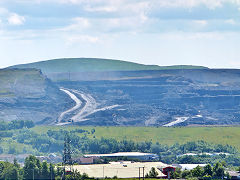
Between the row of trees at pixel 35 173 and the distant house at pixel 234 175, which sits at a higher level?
the row of trees at pixel 35 173

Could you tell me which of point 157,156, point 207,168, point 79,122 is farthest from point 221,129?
point 207,168

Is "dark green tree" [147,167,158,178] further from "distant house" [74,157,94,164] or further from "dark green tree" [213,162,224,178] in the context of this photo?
"distant house" [74,157,94,164]

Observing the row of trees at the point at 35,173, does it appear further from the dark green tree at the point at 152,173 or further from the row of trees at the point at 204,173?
the row of trees at the point at 204,173

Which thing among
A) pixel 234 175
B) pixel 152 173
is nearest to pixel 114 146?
pixel 234 175

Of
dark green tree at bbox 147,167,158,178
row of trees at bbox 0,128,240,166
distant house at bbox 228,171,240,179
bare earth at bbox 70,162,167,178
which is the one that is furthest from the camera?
row of trees at bbox 0,128,240,166

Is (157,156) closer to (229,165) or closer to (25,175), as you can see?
(229,165)

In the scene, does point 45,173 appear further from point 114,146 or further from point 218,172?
point 114,146

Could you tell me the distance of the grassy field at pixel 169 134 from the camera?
160750 mm

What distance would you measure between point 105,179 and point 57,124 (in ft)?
354

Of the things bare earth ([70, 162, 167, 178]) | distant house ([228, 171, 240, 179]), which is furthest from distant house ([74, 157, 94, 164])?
distant house ([228, 171, 240, 179])

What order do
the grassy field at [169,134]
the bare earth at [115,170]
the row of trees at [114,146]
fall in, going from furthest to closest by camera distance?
the grassy field at [169,134]
the row of trees at [114,146]
the bare earth at [115,170]

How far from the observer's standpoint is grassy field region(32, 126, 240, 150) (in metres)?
161

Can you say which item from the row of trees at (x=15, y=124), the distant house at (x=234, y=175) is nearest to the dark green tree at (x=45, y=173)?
the distant house at (x=234, y=175)

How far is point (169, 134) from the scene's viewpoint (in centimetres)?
16900
